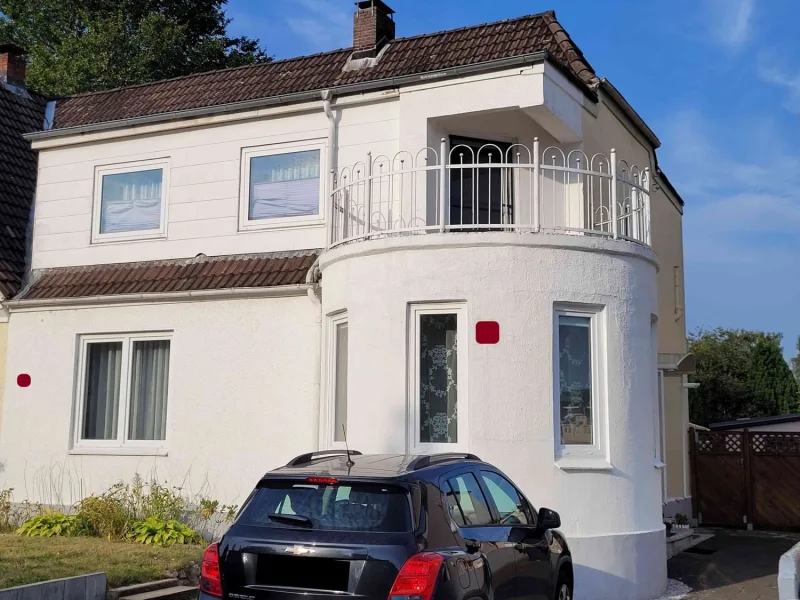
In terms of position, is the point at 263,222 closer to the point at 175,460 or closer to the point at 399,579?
the point at 175,460

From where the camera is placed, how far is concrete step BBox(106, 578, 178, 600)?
818 centimetres

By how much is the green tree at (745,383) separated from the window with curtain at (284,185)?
25366mm

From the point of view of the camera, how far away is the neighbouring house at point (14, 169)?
14328mm

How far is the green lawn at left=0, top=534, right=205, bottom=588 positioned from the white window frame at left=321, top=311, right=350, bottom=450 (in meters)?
1.99

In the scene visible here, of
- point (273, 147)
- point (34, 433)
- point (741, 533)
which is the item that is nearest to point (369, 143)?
point (273, 147)

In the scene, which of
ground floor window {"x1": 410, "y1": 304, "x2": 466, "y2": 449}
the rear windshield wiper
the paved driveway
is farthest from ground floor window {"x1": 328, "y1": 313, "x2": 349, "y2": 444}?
the rear windshield wiper

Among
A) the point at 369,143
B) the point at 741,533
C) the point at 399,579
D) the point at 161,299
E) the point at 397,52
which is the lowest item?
the point at 741,533

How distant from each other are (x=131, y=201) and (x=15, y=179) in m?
2.40

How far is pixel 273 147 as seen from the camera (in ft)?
43.8

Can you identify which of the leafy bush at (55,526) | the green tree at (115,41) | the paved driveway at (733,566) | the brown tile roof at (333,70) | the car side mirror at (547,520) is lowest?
the paved driveway at (733,566)

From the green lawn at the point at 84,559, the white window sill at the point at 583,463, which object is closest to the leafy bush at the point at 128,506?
the green lawn at the point at 84,559

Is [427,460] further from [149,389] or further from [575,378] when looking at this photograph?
[149,389]

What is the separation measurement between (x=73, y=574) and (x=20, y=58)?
11638mm

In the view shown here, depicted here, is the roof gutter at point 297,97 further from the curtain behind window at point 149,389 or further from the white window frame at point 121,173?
the curtain behind window at point 149,389
